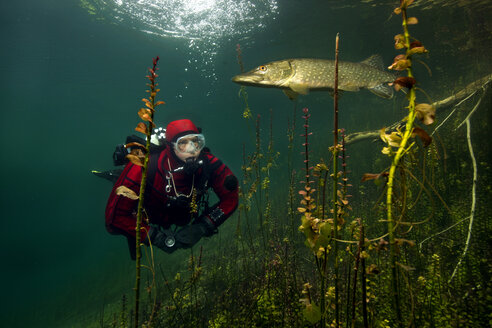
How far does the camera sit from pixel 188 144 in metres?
5.12

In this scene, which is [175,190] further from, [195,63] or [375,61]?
[195,63]

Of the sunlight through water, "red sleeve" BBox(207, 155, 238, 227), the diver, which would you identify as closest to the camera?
the diver

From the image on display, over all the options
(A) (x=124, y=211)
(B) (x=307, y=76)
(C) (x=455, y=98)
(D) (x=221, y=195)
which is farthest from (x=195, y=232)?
(C) (x=455, y=98)

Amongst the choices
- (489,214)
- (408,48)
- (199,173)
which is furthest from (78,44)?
(489,214)

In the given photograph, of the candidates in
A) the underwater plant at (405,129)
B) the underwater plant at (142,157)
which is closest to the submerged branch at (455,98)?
the underwater plant at (405,129)

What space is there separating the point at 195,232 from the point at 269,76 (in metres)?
3.38

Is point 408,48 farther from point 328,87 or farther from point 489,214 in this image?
point 489,214

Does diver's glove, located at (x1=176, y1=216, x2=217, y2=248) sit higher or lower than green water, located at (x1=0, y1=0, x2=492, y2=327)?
lower

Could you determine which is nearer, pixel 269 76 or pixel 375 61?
pixel 269 76

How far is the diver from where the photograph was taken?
14.1ft

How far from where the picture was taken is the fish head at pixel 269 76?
2498 millimetres

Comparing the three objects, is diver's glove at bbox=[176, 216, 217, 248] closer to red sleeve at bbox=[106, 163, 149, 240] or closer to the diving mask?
Answer: red sleeve at bbox=[106, 163, 149, 240]

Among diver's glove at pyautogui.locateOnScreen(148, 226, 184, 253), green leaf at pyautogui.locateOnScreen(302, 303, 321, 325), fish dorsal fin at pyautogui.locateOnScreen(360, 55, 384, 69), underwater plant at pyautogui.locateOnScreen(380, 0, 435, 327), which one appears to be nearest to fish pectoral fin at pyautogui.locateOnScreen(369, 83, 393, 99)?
fish dorsal fin at pyautogui.locateOnScreen(360, 55, 384, 69)

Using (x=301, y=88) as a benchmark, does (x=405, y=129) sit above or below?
below
